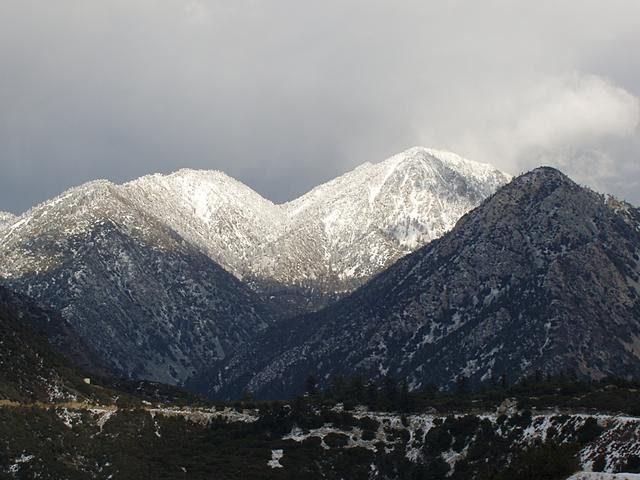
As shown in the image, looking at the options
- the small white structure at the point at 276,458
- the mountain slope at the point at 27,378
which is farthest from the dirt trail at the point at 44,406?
the small white structure at the point at 276,458

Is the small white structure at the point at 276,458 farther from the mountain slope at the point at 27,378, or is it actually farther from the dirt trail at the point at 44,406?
the mountain slope at the point at 27,378

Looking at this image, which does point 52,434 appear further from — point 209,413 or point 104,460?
point 209,413

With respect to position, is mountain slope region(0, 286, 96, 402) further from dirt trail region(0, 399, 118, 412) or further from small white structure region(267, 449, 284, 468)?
small white structure region(267, 449, 284, 468)

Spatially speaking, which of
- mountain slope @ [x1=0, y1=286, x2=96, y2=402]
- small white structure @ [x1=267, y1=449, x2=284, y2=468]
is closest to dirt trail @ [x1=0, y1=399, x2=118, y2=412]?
mountain slope @ [x1=0, y1=286, x2=96, y2=402]

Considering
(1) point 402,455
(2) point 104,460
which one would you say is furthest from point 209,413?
(1) point 402,455

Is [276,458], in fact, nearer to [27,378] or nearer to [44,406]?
[44,406]

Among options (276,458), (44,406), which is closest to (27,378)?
(44,406)

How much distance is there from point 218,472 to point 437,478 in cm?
3432

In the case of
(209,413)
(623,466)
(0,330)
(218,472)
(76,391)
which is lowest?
(623,466)

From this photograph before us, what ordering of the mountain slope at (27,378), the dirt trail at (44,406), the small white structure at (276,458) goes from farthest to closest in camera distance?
the mountain slope at (27,378), the dirt trail at (44,406), the small white structure at (276,458)

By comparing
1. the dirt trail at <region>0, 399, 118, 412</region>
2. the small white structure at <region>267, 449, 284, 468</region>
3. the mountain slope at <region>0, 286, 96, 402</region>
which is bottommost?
the small white structure at <region>267, 449, 284, 468</region>

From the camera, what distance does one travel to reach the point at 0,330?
199 m

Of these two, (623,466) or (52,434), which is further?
(52,434)

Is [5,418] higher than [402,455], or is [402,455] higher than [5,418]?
[5,418]
